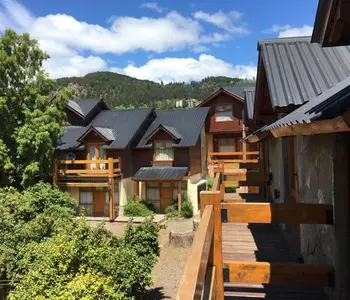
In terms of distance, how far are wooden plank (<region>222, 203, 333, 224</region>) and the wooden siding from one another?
74.8 ft

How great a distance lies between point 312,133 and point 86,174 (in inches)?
820

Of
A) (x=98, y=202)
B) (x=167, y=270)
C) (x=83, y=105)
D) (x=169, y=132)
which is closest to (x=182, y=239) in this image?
(x=167, y=270)

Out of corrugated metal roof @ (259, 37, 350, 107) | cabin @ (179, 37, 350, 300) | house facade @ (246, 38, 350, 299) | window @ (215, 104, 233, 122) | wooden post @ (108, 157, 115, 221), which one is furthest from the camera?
window @ (215, 104, 233, 122)

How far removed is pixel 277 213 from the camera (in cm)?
334

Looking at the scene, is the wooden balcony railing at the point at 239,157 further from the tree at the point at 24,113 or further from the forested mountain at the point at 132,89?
the forested mountain at the point at 132,89

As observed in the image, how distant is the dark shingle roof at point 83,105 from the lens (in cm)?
2511

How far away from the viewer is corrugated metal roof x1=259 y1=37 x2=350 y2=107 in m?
5.46

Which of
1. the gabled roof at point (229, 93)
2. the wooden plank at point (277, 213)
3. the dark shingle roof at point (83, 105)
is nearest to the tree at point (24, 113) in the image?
the dark shingle roof at point (83, 105)

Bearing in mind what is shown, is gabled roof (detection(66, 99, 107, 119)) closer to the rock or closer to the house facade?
the rock

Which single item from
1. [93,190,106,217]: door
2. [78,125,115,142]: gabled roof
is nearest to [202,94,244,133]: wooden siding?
[78,125,115,142]: gabled roof

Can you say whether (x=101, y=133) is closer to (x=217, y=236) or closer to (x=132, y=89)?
(x=217, y=236)

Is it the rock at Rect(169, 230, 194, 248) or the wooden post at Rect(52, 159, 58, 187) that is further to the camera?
the wooden post at Rect(52, 159, 58, 187)

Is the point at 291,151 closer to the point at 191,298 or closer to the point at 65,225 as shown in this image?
the point at 191,298

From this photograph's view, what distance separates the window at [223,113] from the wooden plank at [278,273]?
23662 millimetres
